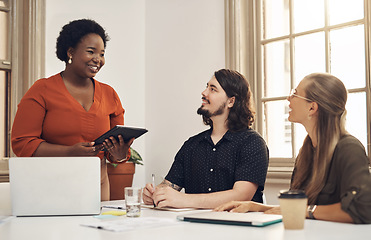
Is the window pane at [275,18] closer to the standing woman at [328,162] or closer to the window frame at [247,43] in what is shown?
the window frame at [247,43]

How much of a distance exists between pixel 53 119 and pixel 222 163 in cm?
81

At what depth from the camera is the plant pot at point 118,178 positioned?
11.1 feet

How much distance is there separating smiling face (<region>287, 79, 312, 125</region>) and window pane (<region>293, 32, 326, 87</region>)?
4.18 ft

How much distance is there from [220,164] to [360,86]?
1090 millimetres

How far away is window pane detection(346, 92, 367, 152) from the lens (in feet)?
8.84

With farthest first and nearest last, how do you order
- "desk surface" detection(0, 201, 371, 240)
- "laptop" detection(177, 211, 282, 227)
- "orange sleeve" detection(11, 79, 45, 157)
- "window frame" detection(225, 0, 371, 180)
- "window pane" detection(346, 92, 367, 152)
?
1. "window frame" detection(225, 0, 371, 180)
2. "window pane" detection(346, 92, 367, 152)
3. "orange sleeve" detection(11, 79, 45, 157)
4. "laptop" detection(177, 211, 282, 227)
5. "desk surface" detection(0, 201, 371, 240)

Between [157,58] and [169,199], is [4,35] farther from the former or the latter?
[169,199]

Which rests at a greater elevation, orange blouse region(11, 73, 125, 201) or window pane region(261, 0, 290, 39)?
window pane region(261, 0, 290, 39)

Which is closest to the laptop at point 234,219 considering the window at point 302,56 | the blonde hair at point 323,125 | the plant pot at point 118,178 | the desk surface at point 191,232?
the desk surface at point 191,232

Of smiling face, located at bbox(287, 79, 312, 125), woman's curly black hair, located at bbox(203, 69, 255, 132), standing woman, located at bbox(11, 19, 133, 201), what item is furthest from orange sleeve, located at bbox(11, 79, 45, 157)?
smiling face, located at bbox(287, 79, 312, 125)

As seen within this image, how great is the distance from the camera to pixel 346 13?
283 centimetres

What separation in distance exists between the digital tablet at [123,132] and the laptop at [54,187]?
0.27 meters

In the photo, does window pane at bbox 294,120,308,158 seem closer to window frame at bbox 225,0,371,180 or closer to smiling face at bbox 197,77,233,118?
window frame at bbox 225,0,371,180

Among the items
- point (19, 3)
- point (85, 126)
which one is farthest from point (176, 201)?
point (19, 3)
